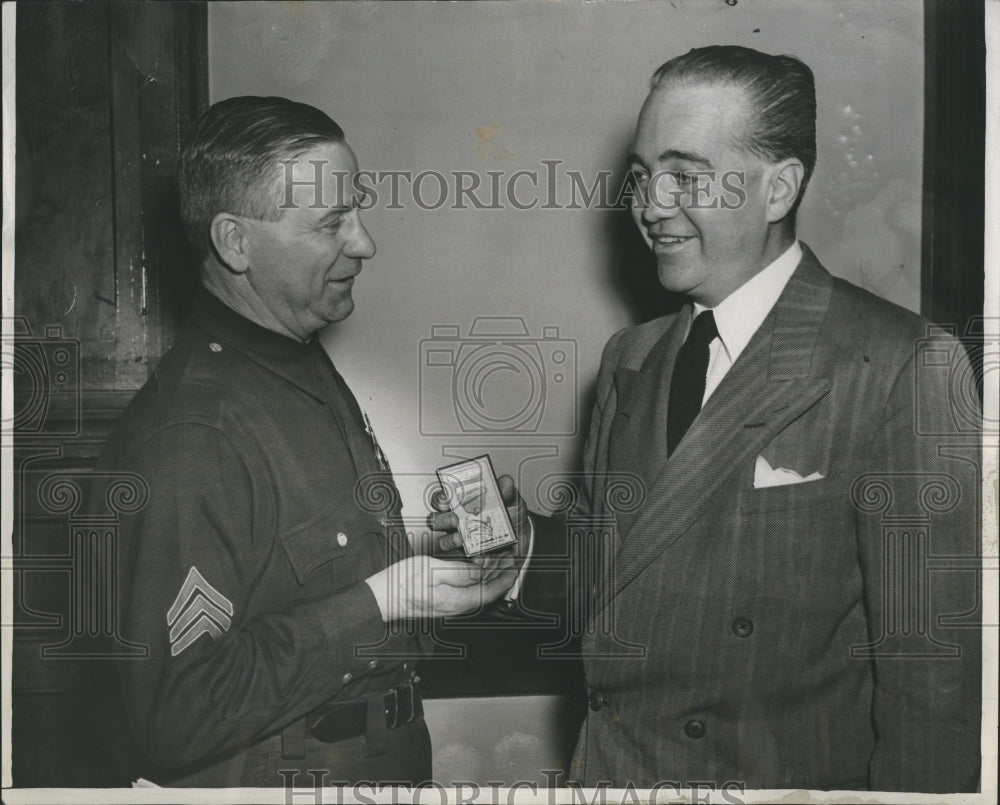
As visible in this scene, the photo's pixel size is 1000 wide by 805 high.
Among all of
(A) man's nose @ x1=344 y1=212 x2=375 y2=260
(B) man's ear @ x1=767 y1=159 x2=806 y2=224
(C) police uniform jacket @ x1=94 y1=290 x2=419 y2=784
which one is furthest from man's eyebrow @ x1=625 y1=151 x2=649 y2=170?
(C) police uniform jacket @ x1=94 y1=290 x2=419 y2=784

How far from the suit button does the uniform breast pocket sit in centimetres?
86

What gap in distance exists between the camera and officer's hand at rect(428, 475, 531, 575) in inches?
100.0

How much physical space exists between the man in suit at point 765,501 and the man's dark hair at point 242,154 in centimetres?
81

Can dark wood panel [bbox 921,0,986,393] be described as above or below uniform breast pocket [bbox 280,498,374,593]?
above

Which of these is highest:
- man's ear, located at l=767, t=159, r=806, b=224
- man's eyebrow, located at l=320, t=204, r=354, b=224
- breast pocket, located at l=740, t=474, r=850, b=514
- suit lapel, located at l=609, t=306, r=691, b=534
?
man's ear, located at l=767, t=159, r=806, b=224

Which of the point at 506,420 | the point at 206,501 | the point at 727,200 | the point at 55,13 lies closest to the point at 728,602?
the point at 506,420

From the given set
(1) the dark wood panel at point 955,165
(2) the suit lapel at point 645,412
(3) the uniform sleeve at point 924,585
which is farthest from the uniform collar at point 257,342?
(1) the dark wood panel at point 955,165

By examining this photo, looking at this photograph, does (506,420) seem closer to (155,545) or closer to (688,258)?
(688,258)

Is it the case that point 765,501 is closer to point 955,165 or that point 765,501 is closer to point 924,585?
point 924,585

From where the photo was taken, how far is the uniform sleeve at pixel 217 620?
2.45 metres

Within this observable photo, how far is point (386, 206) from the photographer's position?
256 cm

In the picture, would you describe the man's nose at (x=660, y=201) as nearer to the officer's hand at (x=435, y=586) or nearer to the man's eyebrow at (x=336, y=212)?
the man's eyebrow at (x=336, y=212)

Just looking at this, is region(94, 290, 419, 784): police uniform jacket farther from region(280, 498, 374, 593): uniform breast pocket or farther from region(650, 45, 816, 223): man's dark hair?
region(650, 45, 816, 223): man's dark hair

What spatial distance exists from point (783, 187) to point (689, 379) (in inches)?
20.0
